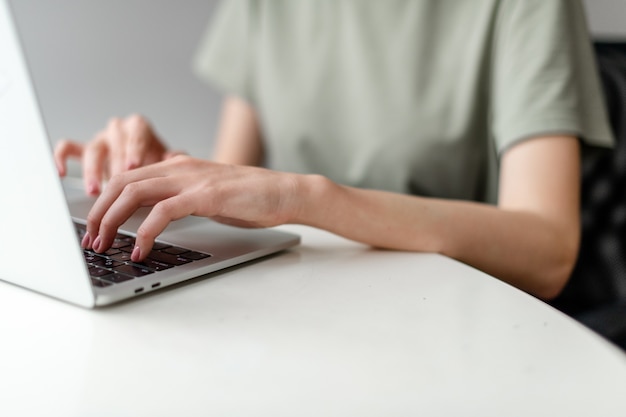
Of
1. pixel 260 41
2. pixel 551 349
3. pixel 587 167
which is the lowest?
pixel 587 167

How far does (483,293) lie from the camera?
458 mm

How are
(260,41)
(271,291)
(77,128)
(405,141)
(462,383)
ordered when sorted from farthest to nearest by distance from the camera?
(77,128) < (260,41) < (405,141) < (271,291) < (462,383)

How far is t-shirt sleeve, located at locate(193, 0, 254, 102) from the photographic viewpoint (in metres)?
1.09

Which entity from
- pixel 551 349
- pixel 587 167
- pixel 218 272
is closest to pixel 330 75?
pixel 587 167

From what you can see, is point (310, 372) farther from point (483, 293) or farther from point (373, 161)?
point (373, 161)

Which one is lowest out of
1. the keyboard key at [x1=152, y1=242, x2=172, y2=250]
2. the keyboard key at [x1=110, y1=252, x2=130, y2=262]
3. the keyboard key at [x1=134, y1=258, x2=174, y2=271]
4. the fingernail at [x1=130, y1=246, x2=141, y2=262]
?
the keyboard key at [x1=152, y1=242, x2=172, y2=250]

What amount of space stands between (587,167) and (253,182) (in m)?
0.62

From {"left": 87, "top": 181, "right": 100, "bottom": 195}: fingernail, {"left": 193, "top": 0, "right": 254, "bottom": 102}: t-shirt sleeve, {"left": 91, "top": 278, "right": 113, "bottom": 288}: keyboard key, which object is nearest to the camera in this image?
{"left": 91, "top": 278, "right": 113, "bottom": 288}: keyboard key

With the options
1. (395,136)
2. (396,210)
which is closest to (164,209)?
(396,210)

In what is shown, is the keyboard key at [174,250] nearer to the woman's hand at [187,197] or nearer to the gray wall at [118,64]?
the woman's hand at [187,197]

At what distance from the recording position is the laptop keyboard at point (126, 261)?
1.42 ft

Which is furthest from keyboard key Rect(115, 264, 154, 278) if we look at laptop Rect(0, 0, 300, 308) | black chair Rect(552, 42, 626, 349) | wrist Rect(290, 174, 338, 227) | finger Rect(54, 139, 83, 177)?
black chair Rect(552, 42, 626, 349)

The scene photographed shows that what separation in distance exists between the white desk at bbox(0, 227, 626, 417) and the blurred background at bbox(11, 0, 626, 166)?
106cm

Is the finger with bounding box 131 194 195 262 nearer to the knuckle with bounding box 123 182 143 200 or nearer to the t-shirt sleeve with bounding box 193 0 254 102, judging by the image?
the knuckle with bounding box 123 182 143 200
